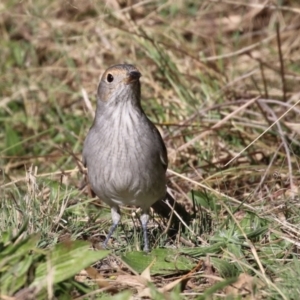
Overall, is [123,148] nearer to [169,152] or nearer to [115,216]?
[115,216]

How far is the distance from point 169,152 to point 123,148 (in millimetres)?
1573

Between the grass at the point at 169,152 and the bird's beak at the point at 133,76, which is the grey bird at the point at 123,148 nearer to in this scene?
the bird's beak at the point at 133,76

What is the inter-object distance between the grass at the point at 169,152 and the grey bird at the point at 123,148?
9.8 inches

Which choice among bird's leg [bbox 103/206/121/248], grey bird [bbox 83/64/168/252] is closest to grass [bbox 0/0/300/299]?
bird's leg [bbox 103/206/121/248]

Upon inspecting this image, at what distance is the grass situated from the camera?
3857mm

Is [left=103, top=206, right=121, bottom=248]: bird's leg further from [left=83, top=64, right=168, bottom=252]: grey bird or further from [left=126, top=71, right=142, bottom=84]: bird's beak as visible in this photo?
[left=126, top=71, right=142, bottom=84]: bird's beak

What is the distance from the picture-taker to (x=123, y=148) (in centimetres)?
482

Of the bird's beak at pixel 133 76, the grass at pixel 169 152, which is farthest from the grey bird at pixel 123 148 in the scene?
the grass at pixel 169 152

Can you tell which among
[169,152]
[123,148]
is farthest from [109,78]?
[169,152]

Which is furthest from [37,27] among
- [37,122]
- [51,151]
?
[51,151]

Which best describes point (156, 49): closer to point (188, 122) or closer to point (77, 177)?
point (188, 122)

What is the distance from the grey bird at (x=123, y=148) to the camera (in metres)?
4.84

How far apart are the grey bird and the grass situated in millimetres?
248

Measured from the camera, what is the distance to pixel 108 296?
3773 mm
